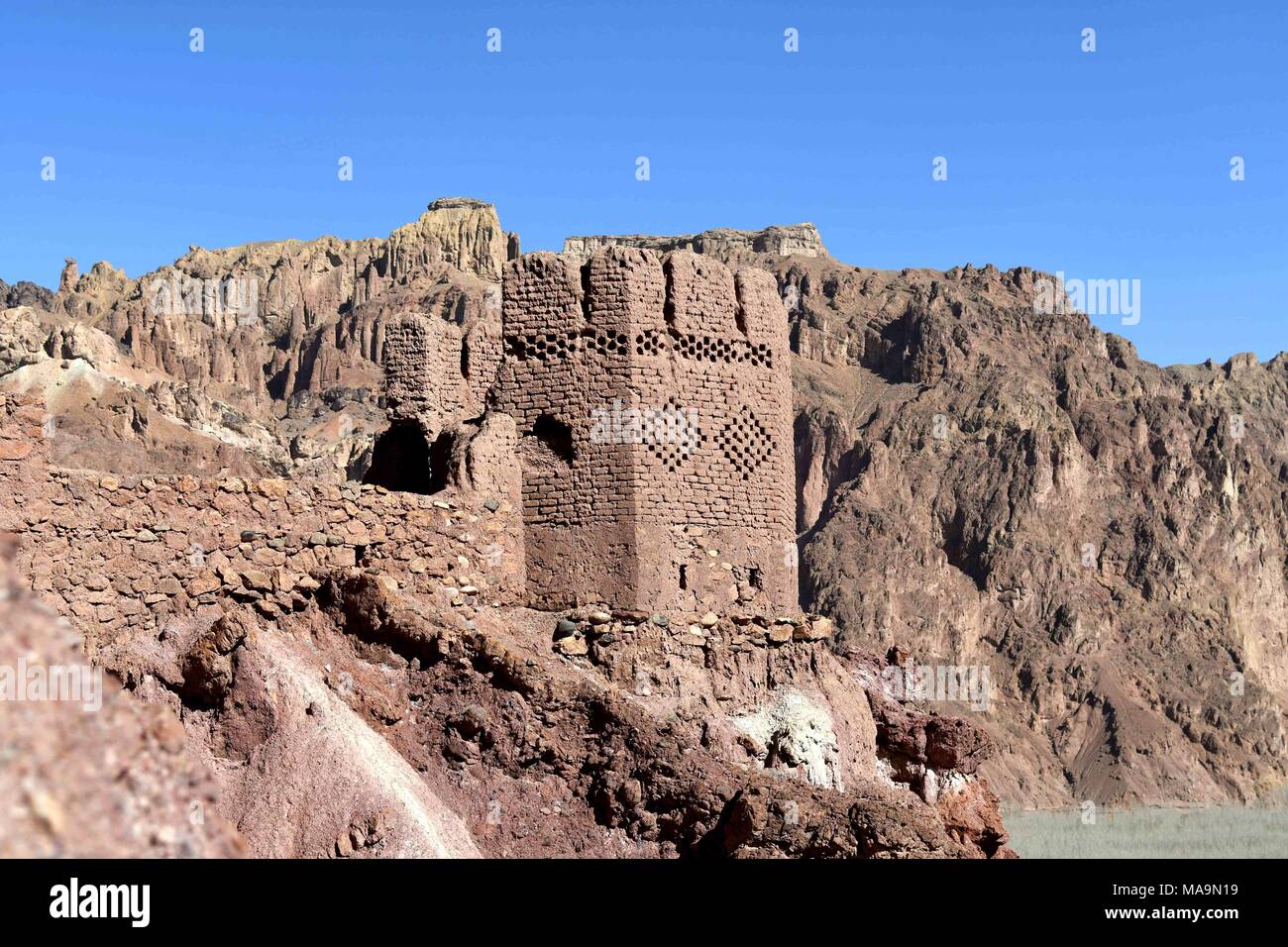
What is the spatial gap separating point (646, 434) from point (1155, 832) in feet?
A: 178

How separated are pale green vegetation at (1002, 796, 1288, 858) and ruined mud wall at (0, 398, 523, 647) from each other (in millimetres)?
38028

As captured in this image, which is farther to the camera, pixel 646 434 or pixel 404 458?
pixel 404 458

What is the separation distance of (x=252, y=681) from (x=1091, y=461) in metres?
95.9

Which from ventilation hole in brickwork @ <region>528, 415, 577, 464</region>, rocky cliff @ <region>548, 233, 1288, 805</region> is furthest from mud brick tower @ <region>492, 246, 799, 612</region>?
rocky cliff @ <region>548, 233, 1288, 805</region>

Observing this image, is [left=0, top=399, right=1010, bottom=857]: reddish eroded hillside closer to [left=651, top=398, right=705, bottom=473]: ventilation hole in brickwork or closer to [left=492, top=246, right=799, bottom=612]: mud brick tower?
[left=492, top=246, right=799, bottom=612]: mud brick tower

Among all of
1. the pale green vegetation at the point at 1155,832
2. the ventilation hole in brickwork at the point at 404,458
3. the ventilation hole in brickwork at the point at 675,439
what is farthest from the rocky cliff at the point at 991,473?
the ventilation hole in brickwork at the point at 675,439

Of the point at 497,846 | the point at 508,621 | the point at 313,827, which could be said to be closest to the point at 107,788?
the point at 313,827

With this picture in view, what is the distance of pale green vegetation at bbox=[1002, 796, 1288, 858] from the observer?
188ft

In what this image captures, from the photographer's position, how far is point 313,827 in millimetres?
12688

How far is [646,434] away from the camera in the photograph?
18.5m

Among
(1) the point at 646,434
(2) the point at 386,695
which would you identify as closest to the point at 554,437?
(1) the point at 646,434

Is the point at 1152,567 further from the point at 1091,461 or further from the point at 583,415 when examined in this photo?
the point at 583,415

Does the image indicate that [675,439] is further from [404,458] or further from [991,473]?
[991,473]
